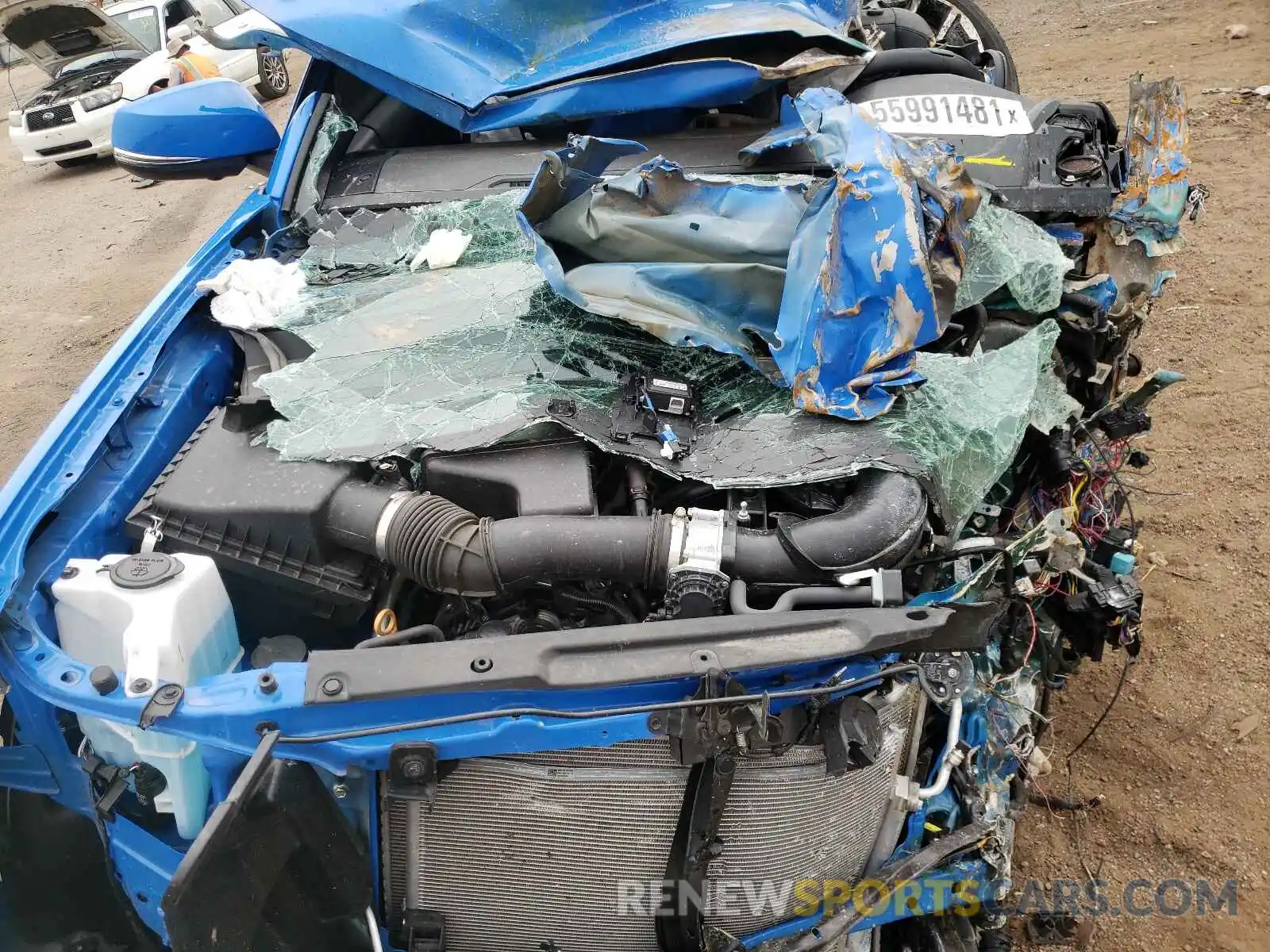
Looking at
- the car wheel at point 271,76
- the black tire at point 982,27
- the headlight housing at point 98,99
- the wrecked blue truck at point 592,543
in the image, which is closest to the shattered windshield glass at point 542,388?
the wrecked blue truck at point 592,543

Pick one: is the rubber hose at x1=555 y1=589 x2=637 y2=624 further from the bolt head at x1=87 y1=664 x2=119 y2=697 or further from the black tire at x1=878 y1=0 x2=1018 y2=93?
the black tire at x1=878 y1=0 x2=1018 y2=93

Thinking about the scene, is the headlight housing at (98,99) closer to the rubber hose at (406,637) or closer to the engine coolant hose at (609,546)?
the engine coolant hose at (609,546)

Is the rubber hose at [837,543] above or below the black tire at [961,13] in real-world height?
below

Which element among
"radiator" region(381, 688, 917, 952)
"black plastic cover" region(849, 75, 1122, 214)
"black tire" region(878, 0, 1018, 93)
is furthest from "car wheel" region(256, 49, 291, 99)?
"radiator" region(381, 688, 917, 952)

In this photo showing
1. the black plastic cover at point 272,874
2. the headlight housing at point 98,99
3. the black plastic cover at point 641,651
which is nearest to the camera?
the black plastic cover at point 272,874

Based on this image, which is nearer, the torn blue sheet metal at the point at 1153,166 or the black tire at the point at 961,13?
the torn blue sheet metal at the point at 1153,166

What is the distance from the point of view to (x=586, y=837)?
174 cm

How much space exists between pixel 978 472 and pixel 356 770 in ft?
4.69

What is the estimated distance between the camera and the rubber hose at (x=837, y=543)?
1.79 meters

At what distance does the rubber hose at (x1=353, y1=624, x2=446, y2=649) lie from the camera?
171cm

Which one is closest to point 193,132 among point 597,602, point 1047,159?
point 597,602

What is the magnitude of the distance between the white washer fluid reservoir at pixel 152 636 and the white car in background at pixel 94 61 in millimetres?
8493

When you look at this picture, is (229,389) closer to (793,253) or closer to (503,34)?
(503,34)
